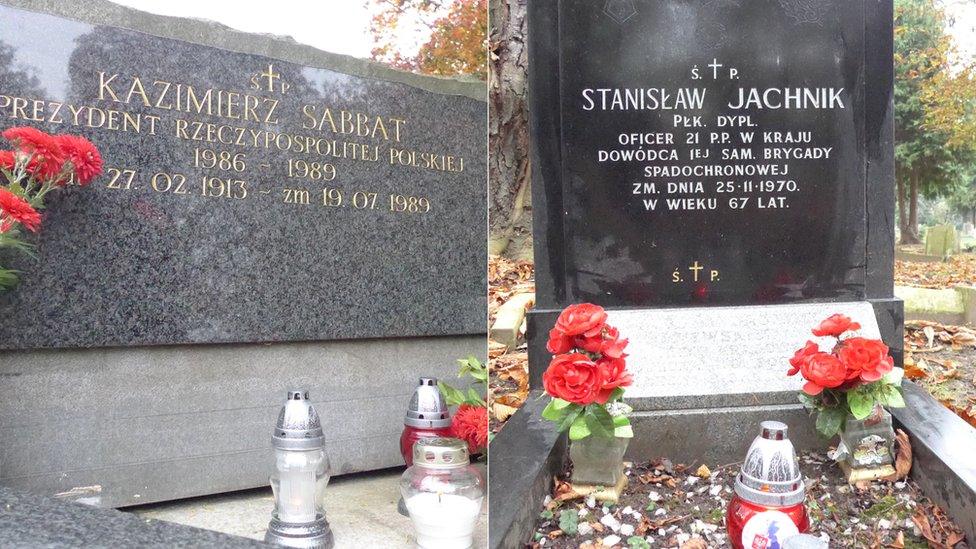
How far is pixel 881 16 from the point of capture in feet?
11.8

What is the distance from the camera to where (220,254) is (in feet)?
7.66

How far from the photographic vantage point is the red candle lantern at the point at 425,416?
2.34 meters

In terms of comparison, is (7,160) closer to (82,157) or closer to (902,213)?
(82,157)

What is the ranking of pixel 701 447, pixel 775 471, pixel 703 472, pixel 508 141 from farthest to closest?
pixel 508 141
pixel 701 447
pixel 703 472
pixel 775 471

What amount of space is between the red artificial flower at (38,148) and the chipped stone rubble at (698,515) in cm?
175

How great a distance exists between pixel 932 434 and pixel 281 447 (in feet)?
7.51

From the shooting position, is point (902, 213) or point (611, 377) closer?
point (611, 377)

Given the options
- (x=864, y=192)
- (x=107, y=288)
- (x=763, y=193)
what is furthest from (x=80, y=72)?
(x=864, y=192)

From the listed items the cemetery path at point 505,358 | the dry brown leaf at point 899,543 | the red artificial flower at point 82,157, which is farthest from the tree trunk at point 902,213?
the red artificial flower at point 82,157

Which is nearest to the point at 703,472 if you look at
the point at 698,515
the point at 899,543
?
the point at 698,515

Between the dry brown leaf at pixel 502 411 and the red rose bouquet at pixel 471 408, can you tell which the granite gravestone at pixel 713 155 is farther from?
the red rose bouquet at pixel 471 408

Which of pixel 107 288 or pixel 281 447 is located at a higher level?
pixel 107 288

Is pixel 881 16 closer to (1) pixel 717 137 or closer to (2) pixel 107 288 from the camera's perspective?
(1) pixel 717 137

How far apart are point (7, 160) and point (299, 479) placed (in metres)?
1.10
